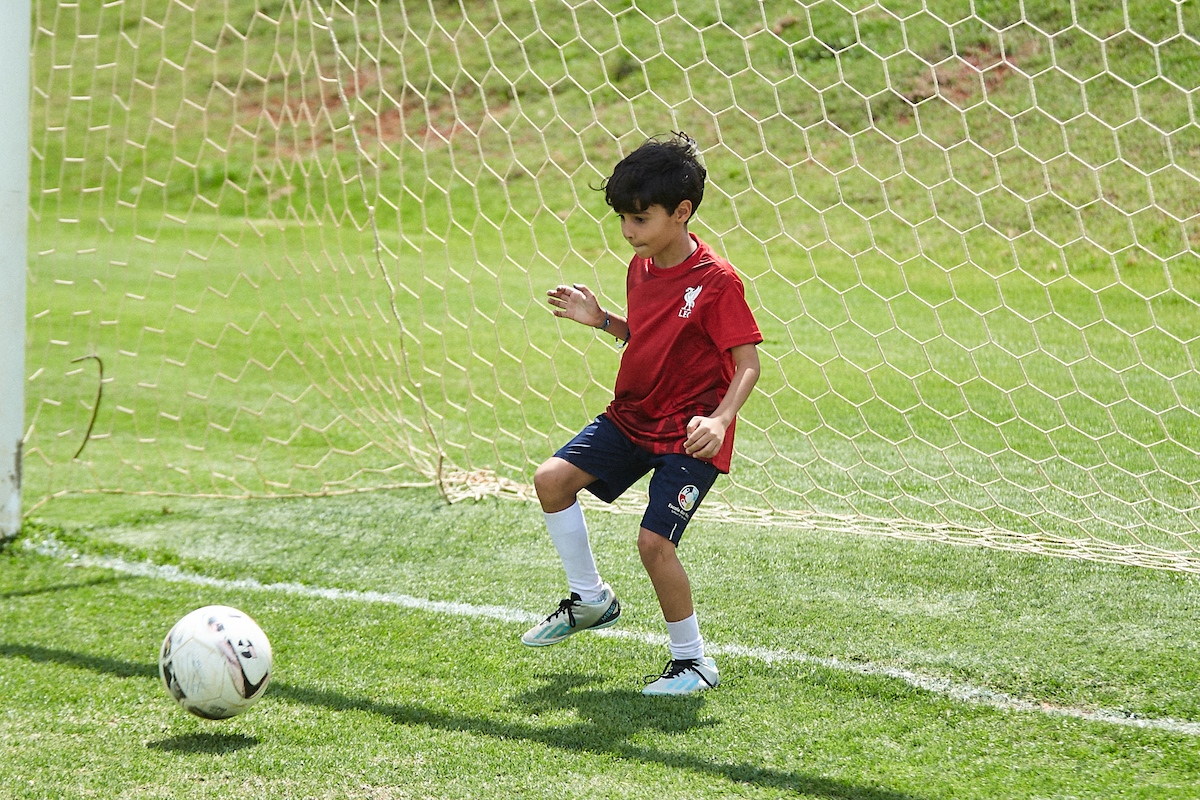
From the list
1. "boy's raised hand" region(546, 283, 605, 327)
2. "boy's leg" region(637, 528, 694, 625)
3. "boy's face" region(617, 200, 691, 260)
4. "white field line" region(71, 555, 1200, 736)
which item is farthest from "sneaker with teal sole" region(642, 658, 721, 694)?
"boy's face" region(617, 200, 691, 260)

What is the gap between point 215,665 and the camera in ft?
9.27

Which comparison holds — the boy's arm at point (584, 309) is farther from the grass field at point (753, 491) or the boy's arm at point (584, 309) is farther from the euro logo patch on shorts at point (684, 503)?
the grass field at point (753, 491)

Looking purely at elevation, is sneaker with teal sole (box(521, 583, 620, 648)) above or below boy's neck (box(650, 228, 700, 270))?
below

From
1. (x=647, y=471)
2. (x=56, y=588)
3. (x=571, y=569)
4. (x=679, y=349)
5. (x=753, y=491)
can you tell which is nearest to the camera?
(x=679, y=349)

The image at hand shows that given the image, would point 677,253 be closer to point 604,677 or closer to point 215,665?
point 604,677

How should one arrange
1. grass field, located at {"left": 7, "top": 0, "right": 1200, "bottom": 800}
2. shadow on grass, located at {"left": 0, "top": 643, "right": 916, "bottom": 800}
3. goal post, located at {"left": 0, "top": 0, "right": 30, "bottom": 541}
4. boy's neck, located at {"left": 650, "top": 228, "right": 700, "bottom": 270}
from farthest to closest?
goal post, located at {"left": 0, "top": 0, "right": 30, "bottom": 541} < boy's neck, located at {"left": 650, "top": 228, "right": 700, "bottom": 270} < grass field, located at {"left": 7, "top": 0, "right": 1200, "bottom": 800} < shadow on grass, located at {"left": 0, "top": 643, "right": 916, "bottom": 800}

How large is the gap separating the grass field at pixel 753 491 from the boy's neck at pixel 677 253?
3.57 ft

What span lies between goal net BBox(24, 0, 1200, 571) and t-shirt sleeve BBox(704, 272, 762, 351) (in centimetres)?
158

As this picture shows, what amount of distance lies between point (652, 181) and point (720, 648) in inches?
52.7

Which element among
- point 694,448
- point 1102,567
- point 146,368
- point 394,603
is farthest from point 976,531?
point 146,368

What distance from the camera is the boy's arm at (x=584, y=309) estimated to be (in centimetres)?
333

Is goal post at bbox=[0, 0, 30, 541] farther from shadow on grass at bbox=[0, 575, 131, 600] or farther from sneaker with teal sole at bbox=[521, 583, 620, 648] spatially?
sneaker with teal sole at bbox=[521, 583, 620, 648]

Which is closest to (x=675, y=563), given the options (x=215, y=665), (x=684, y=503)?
(x=684, y=503)

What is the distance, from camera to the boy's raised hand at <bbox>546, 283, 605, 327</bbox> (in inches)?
131
